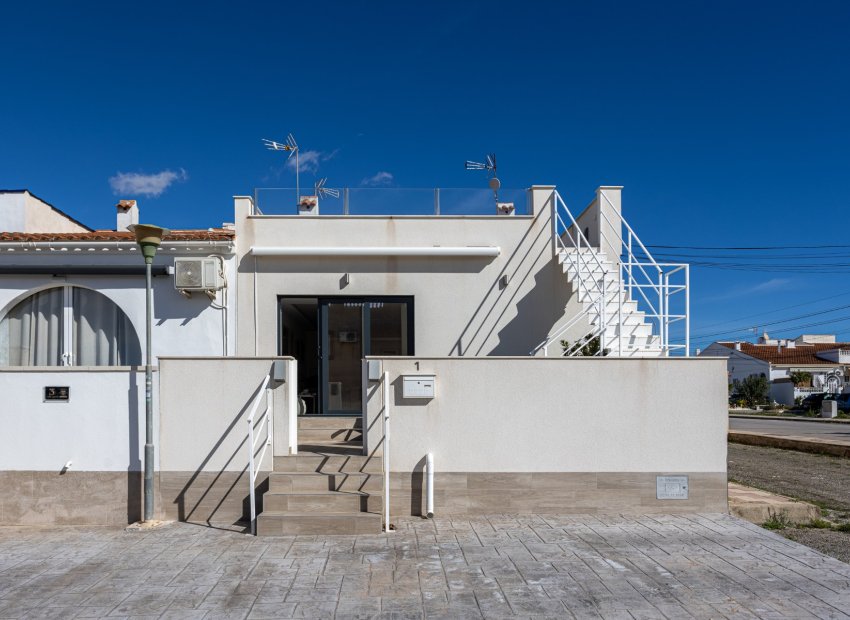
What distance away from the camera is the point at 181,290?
30.7 feet

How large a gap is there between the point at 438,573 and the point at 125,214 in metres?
10.3

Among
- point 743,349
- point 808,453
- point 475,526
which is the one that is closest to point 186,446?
point 475,526

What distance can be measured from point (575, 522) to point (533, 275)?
462cm

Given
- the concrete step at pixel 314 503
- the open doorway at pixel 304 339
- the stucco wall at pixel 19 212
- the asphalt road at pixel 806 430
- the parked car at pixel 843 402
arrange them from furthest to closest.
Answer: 1. the parked car at pixel 843 402
2. the asphalt road at pixel 806 430
3. the stucco wall at pixel 19 212
4. the open doorway at pixel 304 339
5. the concrete step at pixel 314 503

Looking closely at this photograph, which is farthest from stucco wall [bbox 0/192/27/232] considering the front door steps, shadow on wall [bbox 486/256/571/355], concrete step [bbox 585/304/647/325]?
concrete step [bbox 585/304/647/325]

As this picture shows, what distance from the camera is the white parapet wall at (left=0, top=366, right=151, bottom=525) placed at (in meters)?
7.27

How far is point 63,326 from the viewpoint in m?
9.73

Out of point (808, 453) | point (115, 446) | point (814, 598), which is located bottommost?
point (808, 453)

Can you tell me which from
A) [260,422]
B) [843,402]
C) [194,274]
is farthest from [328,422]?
[843,402]

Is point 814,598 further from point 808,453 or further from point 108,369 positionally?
point 808,453

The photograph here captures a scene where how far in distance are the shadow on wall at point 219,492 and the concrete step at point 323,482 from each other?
325 mm

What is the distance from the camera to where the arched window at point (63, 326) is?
383 inches

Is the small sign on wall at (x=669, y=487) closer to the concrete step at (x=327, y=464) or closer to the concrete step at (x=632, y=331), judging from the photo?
the concrete step at (x=632, y=331)

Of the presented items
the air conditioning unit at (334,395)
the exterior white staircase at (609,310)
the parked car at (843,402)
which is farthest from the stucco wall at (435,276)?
the parked car at (843,402)
